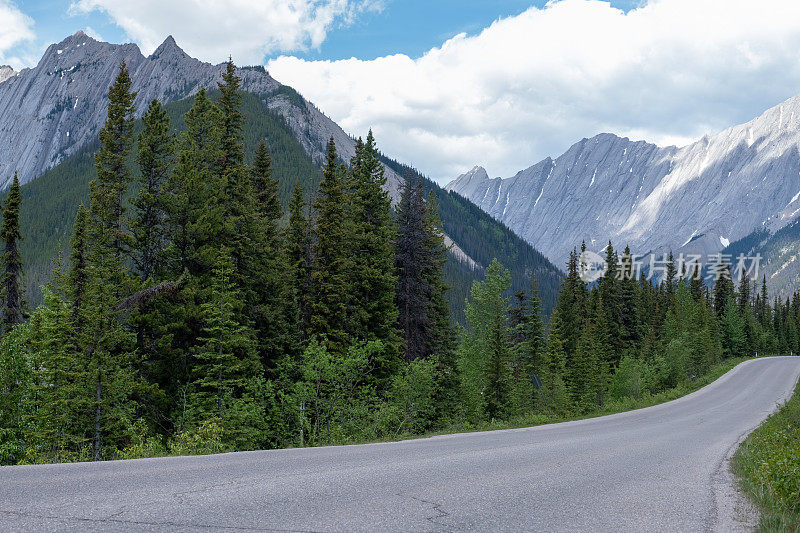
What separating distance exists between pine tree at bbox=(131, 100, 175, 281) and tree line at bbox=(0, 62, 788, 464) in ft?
0.23

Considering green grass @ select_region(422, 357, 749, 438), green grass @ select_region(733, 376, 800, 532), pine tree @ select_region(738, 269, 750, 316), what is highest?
pine tree @ select_region(738, 269, 750, 316)

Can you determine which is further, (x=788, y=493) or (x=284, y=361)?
(x=284, y=361)

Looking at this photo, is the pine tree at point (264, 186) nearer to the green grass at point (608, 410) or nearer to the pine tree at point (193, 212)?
the pine tree at point (193, 212)

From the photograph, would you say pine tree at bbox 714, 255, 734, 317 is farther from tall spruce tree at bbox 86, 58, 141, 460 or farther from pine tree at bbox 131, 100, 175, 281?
tall spruce tree at bbox 86, 58, 141, 460

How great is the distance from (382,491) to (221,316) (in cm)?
1599

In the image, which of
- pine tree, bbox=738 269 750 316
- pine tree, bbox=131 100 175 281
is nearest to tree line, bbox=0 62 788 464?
pine tree, bbox=131 100 175 281

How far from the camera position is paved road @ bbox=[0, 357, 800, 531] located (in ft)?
17.5

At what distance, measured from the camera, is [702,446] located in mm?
14172

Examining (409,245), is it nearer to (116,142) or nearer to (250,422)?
(250,422)

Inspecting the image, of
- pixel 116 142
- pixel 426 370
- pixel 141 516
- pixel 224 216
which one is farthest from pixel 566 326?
pixel 141 516

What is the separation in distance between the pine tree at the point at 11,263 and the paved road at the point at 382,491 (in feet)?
102

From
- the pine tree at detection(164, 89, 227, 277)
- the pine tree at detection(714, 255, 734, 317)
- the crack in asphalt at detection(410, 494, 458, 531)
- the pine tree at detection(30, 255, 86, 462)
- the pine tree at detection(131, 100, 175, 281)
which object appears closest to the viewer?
the crack in asphalt at detection(410, 494, 458, 531)

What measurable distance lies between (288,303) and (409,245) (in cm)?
836

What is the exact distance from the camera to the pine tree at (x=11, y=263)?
105 feet
